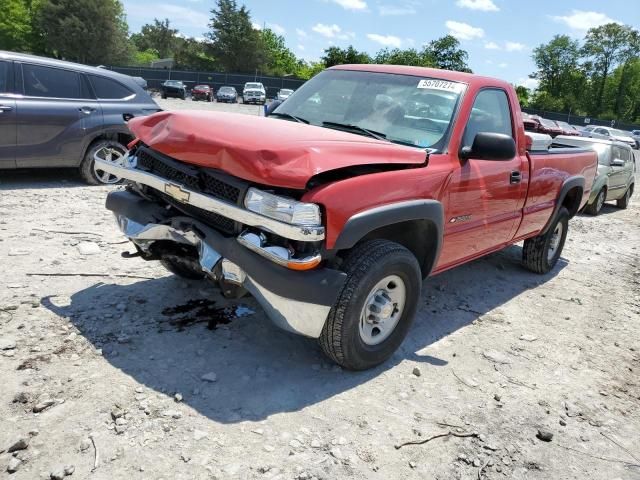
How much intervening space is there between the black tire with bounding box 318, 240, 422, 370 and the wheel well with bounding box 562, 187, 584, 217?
3.54 m

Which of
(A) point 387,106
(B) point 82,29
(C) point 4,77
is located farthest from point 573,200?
(B) point 82,29

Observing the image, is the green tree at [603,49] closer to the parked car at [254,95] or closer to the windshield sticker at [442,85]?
the parked car at [254,95]

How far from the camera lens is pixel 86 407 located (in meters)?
2.80

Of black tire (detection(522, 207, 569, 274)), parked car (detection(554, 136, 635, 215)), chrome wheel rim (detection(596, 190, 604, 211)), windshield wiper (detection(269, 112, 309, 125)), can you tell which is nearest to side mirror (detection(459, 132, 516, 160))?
windshield wiper (detection(269, 112, 309, 125))

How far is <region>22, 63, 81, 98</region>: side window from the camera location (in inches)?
273

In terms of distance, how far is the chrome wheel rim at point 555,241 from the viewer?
6218mm

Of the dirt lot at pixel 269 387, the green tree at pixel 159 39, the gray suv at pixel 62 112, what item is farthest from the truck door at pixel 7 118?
the green tree at pixel 159 39

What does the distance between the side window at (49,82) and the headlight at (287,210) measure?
5.52 meters

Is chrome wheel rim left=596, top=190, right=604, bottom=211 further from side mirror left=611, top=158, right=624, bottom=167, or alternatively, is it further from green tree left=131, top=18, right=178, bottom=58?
green tree left=131, top=18, right=178, bottom=58

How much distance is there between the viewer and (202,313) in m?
4.01

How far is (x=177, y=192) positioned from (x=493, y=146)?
2.09 m

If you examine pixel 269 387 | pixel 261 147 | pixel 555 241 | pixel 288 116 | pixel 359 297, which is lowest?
pixel 269 387

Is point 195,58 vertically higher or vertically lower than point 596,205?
higher

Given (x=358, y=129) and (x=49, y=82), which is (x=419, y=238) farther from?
(x=49, y=82)
